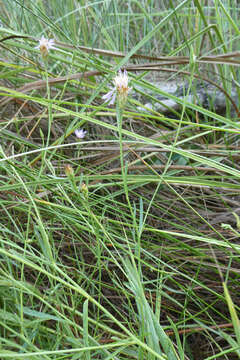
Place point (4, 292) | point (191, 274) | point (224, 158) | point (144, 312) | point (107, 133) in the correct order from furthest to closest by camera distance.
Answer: point (107, 133) → point (224, 158) → point (191, 274) → point (4, 292) → point (144, 312)

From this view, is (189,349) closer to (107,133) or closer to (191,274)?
(191,274)

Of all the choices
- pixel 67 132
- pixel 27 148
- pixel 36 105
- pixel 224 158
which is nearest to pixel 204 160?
pixel 224 158

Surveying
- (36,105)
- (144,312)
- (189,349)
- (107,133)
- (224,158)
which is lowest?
Answer: (189,349)

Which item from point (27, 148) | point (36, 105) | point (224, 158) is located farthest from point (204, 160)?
point (36, 105)

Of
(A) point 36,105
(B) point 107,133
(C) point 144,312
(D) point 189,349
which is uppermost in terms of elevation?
(A) point 36,105

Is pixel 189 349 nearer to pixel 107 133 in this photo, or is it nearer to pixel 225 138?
pixel 225 138

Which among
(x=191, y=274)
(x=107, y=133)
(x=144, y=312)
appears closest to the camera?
(x=144, y=312)

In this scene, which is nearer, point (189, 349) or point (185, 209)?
point (189, 349)

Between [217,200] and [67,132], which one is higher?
[67,132]

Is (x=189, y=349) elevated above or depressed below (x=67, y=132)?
below
